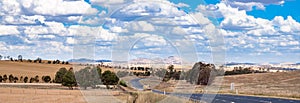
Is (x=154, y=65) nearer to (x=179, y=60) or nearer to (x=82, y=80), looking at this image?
(x=179, y=60)

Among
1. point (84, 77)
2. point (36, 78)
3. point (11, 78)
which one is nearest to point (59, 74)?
point (11, 78)

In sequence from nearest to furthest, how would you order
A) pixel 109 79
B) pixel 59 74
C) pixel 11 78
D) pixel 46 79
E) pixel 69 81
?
pixel 109 79 → pixel 69 81 → pixel 59 74 → pixel 11 78 → pixel 46 79

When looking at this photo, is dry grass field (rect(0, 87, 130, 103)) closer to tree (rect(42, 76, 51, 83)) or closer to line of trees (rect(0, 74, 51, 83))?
tree (rect(42, 76, 51, 83))

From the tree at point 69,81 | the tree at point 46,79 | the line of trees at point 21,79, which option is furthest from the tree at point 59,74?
the tree at point 69,81

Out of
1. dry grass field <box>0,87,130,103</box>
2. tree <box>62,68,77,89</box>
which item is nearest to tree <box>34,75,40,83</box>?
tree <box>62,68,77,89</box>

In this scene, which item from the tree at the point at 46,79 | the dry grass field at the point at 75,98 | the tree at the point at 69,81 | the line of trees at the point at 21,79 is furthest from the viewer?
the tree at the point at 46,79

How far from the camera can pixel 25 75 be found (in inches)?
6334

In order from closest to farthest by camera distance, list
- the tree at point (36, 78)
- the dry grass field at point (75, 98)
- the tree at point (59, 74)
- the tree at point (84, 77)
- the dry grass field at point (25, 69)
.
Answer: the tree at point (84, 77) → the dry grass field at point (75, 98) → the tree at point (59, 74) → the tree at point (36, 78) → the dry grass field at point (25, 69)

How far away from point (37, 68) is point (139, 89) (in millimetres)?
141435

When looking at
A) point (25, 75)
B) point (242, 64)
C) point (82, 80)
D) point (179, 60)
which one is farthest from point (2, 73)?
point (179, 60)

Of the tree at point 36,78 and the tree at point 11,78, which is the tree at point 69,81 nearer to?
the tree at point 11,78

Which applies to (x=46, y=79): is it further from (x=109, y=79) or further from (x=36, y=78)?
(x=109, y=79)

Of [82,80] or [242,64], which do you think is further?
[242,64]

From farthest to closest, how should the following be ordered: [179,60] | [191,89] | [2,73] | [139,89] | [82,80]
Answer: [2,73] < [191,89] < [82,80] < [139,89] < [179,60]
